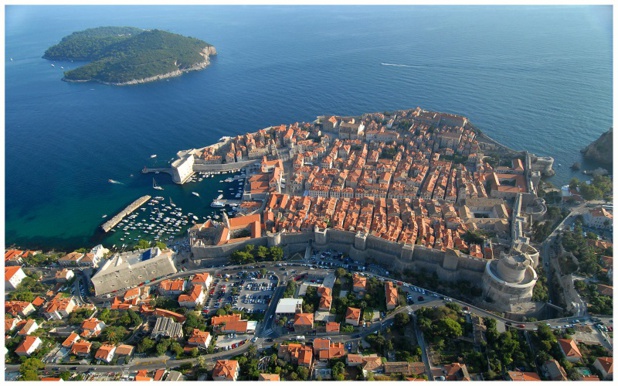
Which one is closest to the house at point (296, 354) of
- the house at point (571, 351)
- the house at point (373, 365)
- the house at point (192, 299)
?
the house at point (373, 365)

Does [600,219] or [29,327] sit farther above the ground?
[600,219]

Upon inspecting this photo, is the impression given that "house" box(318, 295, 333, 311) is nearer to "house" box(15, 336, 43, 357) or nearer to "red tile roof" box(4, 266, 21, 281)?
"house" box(15, 336, 43, 357)

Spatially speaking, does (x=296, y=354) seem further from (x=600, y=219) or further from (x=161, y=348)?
(x=600, y=219)

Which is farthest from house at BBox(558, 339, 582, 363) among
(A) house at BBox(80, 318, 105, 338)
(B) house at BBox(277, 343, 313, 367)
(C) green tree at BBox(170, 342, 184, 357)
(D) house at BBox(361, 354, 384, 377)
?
(A) house at BBox(80, 318, 105, 338)

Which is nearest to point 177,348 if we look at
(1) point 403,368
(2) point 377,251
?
(1) point 403,368

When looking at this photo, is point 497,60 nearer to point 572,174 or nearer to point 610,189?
point 572,174
